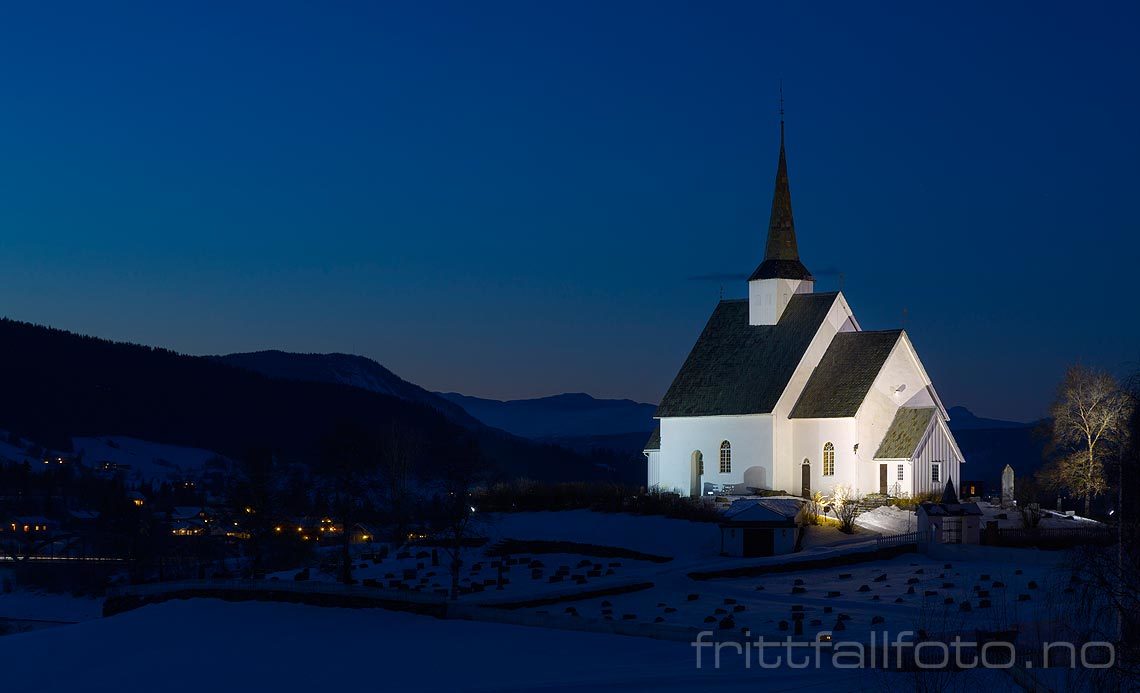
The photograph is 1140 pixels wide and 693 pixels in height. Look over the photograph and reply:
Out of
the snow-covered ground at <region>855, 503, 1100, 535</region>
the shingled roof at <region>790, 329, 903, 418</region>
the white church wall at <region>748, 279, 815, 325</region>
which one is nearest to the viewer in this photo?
the snow-covered ground at <region>855, 503, 1100, 535</region>

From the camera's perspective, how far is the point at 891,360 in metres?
65.0

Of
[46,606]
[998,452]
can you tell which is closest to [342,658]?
[46,606]

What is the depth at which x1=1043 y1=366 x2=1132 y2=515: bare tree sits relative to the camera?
203 feet

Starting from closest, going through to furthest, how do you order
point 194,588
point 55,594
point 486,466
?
point 194,588 < point 486,466 < point 55,594

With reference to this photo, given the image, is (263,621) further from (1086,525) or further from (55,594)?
(55,594)

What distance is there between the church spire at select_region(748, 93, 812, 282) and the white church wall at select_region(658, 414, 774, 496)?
715 centimetres

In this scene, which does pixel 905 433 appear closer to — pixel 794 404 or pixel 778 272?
pixel 794 404

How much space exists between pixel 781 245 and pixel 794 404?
26.4 feet

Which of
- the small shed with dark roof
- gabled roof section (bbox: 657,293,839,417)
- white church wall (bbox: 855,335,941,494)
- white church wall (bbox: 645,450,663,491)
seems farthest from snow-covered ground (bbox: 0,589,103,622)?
white church wall (bbox: 855,335,941,494)

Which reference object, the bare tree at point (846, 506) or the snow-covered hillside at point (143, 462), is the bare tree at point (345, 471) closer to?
the bare tree at point (846, 506)

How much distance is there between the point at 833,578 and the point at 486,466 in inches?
668

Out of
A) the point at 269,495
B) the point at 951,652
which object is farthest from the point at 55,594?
the point at 951,652

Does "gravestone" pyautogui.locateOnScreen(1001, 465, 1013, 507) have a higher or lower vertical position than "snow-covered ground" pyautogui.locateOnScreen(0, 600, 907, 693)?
higher

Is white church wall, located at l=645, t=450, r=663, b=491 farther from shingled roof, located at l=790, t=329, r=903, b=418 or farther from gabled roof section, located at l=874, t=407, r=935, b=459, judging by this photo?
gabled roof section, located at l=874, t=407, r=935, b=459
